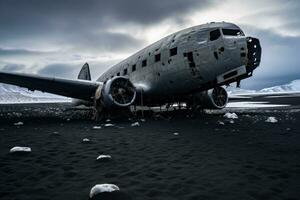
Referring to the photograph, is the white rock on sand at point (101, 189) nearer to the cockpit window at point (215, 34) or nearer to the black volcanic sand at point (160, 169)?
the black volcanic sand at point (160, 169)

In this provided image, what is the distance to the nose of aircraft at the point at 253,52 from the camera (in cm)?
1234

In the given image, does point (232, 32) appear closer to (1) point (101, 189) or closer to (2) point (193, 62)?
(2) point (193, 62)

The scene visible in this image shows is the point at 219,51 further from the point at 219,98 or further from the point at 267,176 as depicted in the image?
the point at 267,176

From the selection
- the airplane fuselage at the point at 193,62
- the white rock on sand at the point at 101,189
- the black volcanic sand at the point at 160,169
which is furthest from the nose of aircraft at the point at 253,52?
the white rock on sand at the point at 101,189

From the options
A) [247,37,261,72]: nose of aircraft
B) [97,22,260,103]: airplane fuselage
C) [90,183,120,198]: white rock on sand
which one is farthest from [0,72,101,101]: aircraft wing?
[90,183,120,198]: white rock on sand

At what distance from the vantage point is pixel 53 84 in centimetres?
1515

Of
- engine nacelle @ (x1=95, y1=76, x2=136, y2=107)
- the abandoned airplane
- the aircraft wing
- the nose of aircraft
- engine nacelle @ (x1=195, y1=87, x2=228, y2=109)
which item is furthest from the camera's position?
engine nacelle @ (x1=195, y1=87, x2=228, y2=109)

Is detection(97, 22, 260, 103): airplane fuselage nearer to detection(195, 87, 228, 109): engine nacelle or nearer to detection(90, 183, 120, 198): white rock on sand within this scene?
detection(195, 87, 228, 109): engine nacelle

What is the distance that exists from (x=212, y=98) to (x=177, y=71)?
498 cm

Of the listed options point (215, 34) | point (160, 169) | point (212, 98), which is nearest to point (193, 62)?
point (215, 34)

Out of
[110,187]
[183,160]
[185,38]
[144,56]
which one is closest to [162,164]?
[183,160]

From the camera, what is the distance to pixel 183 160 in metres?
5.13

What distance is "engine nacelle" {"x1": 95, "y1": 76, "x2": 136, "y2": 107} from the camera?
45.8ft

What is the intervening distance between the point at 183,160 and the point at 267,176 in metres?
1.58
